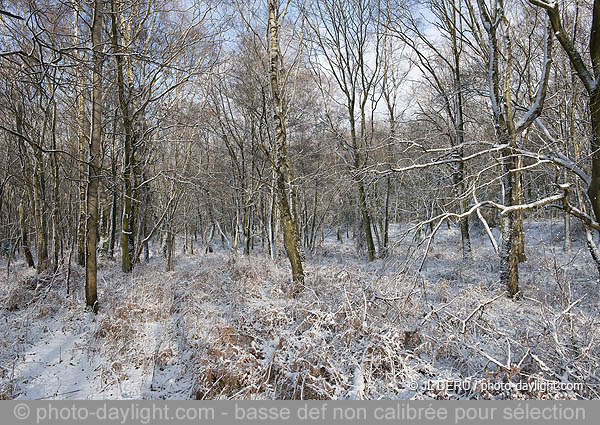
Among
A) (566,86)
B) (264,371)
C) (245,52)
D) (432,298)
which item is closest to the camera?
(264,371)

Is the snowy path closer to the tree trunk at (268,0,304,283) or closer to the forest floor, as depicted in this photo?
the forest floor

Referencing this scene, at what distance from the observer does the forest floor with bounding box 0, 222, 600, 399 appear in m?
3.58

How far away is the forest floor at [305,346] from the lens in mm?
3576

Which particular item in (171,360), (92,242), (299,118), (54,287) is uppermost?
(299,118)

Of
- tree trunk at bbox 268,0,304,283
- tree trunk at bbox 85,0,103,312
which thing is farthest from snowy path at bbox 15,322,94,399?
tree trunk at bbox 268,0,304,283

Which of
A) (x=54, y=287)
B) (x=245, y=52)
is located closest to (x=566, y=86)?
(x=245, y=52)

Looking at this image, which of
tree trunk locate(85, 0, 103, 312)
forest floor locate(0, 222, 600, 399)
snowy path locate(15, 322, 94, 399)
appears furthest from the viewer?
tree trunk locate(85, 0, 103, 312)

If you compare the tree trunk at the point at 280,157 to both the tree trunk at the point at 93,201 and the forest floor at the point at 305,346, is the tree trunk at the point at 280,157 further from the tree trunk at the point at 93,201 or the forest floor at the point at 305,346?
the tree trunk at the point at 93,201

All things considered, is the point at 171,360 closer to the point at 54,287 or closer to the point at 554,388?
the point at 554,388

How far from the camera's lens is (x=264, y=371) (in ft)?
12.8

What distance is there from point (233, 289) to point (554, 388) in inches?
223
